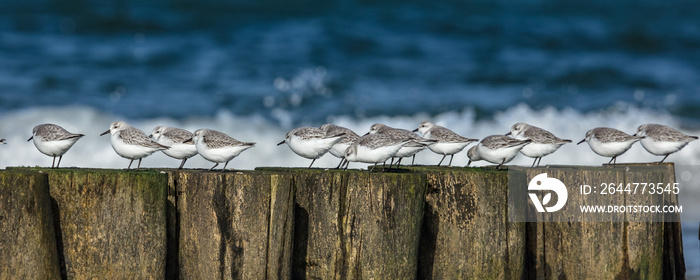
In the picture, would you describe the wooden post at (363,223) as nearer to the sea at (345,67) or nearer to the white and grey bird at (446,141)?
the white and grey bird at (446,141)

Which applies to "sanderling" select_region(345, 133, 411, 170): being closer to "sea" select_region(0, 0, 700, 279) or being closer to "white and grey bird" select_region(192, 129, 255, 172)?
"white and grey bird" select_region(192, 129, 255, 172)

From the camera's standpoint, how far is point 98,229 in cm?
593

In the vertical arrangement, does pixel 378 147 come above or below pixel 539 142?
below

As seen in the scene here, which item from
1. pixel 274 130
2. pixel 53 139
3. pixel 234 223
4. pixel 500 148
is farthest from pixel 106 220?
pixel 274 130

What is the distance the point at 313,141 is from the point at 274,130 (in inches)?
389

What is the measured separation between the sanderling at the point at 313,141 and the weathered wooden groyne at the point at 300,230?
1747mm

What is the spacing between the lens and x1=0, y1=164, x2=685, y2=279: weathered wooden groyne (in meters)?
5.91

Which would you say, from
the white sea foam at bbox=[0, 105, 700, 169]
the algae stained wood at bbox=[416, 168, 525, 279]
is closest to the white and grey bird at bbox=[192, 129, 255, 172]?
the algae stained wood at bbox=[416, 168, 525, 279]

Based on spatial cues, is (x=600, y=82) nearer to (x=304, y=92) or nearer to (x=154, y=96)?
(x=304, y=92)

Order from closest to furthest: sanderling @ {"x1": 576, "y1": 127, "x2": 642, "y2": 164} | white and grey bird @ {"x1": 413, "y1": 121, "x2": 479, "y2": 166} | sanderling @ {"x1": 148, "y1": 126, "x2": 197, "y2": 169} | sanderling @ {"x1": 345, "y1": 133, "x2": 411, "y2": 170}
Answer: sanderling @ {"x1": 345, "y1": 133, "x2": 411, "y2": 170}, sanderling @ {"x1": 148, "y1": 126, "x2": 197, "y2": 169}, sanderling @ {"x1": 576, "y1": 127, "x2": 642, "y2": 164}, white and grey bird @ {"x1": 413, "y1": 121, "x2": 479, "y2": 166}

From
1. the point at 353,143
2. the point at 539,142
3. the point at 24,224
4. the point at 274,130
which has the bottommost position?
the point at 24,224

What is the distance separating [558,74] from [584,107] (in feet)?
6.84

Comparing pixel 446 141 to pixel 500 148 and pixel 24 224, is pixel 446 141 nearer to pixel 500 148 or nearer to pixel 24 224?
pixel 500 148

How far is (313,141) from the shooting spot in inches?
333
